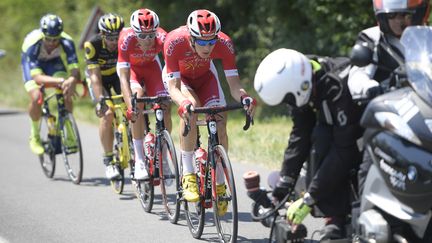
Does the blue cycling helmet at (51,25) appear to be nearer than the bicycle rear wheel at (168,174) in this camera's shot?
No

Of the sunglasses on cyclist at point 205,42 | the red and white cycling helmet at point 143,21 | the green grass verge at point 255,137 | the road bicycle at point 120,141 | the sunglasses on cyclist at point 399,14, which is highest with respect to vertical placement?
the sunglasses on cyclist at point 399,14

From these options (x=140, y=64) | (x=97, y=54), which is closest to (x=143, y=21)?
(x=140, y=64)

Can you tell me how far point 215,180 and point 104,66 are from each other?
3.79 meters

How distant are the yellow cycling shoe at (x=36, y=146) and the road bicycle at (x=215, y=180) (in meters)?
4.49

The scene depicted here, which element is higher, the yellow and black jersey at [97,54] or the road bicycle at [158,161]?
the yellow and black jersey at [97,54]

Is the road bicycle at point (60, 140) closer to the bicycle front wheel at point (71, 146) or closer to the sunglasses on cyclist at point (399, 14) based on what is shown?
the bicycle front wheel at point (71, 146)

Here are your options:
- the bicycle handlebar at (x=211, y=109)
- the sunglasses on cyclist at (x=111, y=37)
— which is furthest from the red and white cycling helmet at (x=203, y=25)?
the sunglasses on cyclist at (x=111, y=37)

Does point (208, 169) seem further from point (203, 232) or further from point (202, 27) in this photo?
point (202, 27)

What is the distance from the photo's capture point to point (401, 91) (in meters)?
5.37

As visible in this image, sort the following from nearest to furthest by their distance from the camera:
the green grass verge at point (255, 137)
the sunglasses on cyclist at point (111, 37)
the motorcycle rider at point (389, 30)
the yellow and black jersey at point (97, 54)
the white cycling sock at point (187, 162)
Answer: the motorcycle rider at point (389, 30) < the white cycling sock at point (187, 162) < the sunglasses on cyclist at point (111, 37) < the yellow and black jersey at point (97, 54) < the green grass verge at point (255, 137)

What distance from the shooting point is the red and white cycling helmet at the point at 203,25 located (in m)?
7.59

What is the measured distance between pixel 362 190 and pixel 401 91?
67 centimetres

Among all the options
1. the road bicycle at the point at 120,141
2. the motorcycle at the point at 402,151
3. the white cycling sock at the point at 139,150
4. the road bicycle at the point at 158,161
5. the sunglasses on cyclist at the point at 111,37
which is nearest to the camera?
the motorcycle at the point at 402,151

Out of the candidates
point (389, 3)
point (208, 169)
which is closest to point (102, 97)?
point (208, 169)
